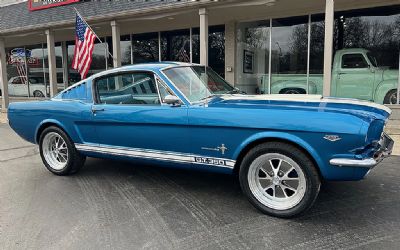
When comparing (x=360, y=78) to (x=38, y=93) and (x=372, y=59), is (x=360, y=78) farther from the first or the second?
(x=38, y=93)

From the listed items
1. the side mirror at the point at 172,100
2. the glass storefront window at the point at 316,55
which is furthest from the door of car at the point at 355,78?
the side mirror at the point at 172,100

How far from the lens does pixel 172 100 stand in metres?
3.88

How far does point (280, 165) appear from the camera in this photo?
137 inches

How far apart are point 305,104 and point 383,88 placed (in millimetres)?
7384

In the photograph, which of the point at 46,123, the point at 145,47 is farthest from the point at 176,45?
the point at 46,123

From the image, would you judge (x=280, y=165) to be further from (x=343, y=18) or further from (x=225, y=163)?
(x=343, y=18)

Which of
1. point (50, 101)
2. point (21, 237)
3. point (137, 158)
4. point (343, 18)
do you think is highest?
point (343, 18)

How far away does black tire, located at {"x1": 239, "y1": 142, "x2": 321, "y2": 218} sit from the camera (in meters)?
3.28

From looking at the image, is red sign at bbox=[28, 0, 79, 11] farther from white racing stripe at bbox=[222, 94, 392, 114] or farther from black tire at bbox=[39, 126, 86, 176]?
white racing stripe at bbox=[222, 94, 392, 114]

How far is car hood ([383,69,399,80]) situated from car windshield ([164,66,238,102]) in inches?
274

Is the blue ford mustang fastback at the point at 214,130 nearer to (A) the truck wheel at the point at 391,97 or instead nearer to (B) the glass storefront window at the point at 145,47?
(A) the truck wheel at the point at 391,97

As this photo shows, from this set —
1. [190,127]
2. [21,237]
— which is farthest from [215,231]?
[21,237]

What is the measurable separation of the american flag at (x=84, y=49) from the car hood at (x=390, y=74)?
8340mm

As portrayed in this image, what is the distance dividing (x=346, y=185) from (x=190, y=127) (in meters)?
2.17
